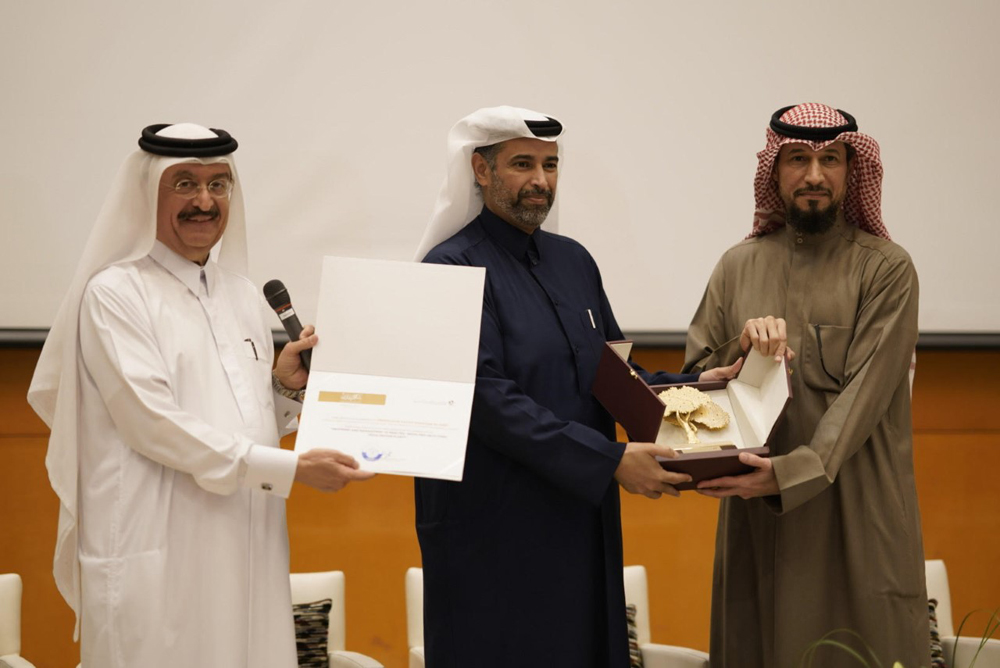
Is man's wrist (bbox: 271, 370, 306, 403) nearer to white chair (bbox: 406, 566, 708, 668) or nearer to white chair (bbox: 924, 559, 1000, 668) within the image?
white chair (bbox: 406, 566, 708, 668)

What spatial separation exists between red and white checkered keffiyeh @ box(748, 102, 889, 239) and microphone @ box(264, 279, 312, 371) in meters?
1.47

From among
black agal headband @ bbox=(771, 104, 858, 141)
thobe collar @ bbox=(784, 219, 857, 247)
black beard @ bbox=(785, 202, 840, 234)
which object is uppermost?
black agal headband @ bbox=(771, 104, 858, 141)

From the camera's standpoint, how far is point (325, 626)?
3521 millimetres

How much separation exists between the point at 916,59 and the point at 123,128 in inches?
130

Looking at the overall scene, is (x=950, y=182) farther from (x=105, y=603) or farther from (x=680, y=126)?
(x=105, y=603)

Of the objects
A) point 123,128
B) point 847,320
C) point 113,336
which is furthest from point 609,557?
point 123,128

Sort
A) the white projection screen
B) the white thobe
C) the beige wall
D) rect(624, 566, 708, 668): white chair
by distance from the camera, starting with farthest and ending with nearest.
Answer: the beige wall → the white projection screen → rect(624, 566, 708, 668): white chair → the white thobe

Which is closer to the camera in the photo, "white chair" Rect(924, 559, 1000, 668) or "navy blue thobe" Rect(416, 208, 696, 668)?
"navy blue thobe" Rect(416, 208, 696, 668)

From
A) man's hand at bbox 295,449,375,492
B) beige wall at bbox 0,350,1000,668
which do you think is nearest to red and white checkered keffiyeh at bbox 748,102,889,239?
beige wall at bbox 0,350,1000,668

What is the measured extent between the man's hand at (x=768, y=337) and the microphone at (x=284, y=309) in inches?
47.3

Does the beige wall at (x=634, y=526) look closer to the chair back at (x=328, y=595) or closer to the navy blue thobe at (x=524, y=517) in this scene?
the chair back at (x=328, y=595)

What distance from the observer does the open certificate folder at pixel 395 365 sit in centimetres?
241

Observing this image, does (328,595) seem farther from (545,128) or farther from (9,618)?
(545,128)

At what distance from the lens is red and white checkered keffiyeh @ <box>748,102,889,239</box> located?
298 cm
